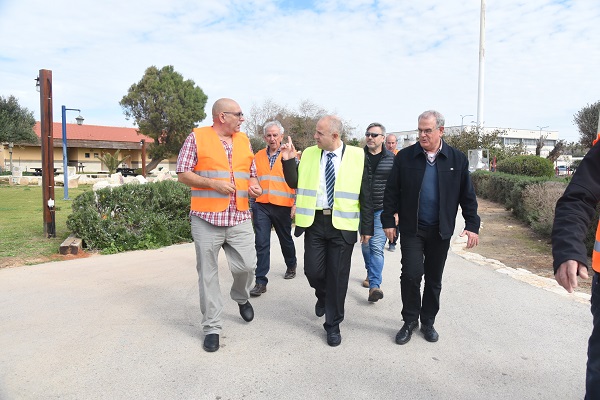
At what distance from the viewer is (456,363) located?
353cm

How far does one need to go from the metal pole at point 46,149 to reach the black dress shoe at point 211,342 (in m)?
6.02

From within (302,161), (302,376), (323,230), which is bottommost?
(302,376)

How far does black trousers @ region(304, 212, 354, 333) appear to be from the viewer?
398 centimetres

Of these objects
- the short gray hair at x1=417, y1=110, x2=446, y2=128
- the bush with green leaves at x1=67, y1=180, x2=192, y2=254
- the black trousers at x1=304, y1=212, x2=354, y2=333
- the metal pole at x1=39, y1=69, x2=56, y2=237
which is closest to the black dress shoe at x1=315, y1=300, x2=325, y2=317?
the black trousers at x1=304, y1=212, x2=354, y2=333

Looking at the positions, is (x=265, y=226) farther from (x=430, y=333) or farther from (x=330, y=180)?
(x=430, y=333)

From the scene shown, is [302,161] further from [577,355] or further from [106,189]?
[106,189]

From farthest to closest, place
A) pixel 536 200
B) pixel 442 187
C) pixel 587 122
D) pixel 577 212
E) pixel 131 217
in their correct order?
1. pixel 587 122
2. pixel 536 200
3. pixel 131 217
4. pixel 442 187
5. pixel 577 212

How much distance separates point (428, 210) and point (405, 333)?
3.59ft

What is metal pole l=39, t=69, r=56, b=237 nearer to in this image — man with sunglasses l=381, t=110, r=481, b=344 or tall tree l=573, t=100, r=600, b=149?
man with sunglasses l=381, t=110, r=481, b=344

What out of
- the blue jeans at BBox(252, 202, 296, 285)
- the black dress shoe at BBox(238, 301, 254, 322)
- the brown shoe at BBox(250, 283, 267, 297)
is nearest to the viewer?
the black dress shoe at BBox(238, 301, 254, 322)

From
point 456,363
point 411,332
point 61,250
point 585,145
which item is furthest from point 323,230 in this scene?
point 585,145

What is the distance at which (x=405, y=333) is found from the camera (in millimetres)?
3955

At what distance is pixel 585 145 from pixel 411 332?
88.6 feet

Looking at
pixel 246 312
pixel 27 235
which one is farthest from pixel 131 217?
pixel 246 312
